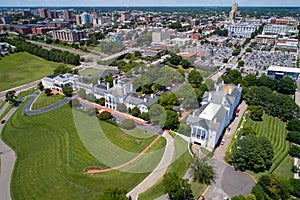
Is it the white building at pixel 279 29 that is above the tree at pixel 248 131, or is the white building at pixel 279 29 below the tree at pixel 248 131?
above

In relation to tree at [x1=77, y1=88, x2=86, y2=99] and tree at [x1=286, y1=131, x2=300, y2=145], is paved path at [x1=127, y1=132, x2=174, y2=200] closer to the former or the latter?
tree at [x1=286, y1=131, x2=300, y2=145]

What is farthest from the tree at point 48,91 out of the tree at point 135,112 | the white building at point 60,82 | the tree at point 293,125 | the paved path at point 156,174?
the tree at point 293,125

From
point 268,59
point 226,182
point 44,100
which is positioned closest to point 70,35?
point 44,100

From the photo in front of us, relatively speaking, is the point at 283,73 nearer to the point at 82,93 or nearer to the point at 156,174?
the point at 156,174

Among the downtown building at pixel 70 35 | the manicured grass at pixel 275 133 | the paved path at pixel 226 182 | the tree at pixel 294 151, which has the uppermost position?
the downtown building at pixel 70 35

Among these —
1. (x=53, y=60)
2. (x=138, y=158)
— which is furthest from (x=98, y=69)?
(x=138, y=158)

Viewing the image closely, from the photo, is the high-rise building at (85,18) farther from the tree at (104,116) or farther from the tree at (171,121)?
the tree at (171,121)
